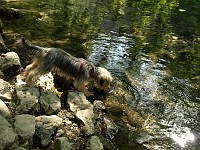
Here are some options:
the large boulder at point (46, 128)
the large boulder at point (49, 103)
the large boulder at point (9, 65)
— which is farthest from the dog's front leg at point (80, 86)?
the large boulder at point (46, 128)

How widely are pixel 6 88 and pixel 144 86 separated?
4.34 meters

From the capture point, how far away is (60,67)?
7258 millimetres

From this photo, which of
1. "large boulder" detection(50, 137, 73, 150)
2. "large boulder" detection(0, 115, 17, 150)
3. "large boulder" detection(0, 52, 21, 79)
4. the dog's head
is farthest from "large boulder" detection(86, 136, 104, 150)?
"large boulder" detection(0, 52, 21, 79)

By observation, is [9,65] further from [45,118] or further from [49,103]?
[45,118]

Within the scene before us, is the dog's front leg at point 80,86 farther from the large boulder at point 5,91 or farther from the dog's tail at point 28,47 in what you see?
the large boulder at point 5,91

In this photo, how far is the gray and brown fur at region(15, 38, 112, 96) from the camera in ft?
23.1

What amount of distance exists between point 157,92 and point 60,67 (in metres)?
3.16

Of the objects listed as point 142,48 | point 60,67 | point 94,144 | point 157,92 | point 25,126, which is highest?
point 60,67

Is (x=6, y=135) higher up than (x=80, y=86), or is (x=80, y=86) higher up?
(x=6, y=135)

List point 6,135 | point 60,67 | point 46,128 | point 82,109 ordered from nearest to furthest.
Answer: point 6,135 → point 46,128 → point 82,109 → point 60,67

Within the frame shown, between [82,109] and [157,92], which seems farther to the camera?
[157,92]

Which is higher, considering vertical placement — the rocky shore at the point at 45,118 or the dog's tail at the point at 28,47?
the dog's tail at the point at 28,47

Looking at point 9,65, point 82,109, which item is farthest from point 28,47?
point 82,109

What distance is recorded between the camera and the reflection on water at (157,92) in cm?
730
